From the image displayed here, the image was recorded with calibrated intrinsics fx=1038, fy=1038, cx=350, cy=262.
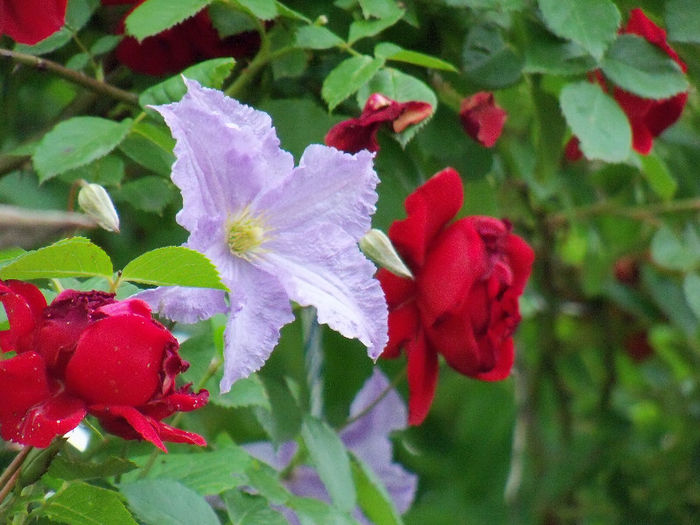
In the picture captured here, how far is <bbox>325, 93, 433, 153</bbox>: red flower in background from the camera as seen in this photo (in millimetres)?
555

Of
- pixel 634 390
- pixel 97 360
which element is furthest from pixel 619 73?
pixel 634 390

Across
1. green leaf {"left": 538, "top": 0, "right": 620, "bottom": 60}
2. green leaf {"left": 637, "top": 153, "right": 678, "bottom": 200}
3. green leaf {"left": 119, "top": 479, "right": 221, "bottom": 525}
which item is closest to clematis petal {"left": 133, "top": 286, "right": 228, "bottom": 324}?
green leaf {"left": 119, "top": 479, "right": 221, "bottom": 525}

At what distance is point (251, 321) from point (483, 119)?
274 millimetres

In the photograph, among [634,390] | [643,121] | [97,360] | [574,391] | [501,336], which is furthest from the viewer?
[634,390]

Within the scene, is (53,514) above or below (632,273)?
above

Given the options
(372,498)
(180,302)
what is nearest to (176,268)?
(180,302)

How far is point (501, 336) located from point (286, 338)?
15 centimetres

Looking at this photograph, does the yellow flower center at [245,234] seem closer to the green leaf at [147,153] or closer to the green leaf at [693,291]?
the green leaf at [147,153]

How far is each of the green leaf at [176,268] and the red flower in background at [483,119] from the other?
0.30 metres

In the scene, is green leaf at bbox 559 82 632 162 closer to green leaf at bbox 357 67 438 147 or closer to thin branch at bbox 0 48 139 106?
green leaf at bbox 357 67 438 147

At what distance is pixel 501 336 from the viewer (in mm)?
631

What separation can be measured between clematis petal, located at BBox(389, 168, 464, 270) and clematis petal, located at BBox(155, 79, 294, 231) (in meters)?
0.14

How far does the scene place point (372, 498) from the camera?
2.34ft

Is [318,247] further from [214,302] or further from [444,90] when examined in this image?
[444,90]
